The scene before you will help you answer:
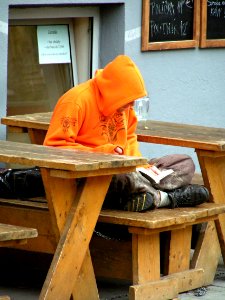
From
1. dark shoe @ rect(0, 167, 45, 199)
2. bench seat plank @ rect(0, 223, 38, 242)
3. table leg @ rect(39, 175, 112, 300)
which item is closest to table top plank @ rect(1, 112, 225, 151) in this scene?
dark shoe @ rect(0, 167, 45, 199)

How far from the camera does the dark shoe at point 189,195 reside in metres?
6.68

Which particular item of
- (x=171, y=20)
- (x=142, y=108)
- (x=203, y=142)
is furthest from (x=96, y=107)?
(x=171, y=20)

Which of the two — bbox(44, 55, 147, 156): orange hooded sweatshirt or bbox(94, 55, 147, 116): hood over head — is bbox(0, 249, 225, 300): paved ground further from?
bbox(94, 55, 147, 116): hood over head

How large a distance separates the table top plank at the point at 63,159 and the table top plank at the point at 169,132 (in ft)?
2.87

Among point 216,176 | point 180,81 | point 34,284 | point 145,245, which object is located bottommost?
point 34,284

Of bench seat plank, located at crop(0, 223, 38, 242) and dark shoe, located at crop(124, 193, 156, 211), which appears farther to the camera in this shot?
dark shoe, located at crop(124, 193, 156, 211)

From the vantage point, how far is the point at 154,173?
681cm

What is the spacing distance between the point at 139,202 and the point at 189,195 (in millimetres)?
400

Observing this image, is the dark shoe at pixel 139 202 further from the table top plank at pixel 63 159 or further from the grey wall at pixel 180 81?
the grey wall at pixel 180 81

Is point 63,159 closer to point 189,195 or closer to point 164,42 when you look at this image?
point 189,195

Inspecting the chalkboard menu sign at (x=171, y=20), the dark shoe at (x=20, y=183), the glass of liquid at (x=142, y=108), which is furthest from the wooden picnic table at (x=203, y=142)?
the chalkboard menu sign at (x=171, y=20)

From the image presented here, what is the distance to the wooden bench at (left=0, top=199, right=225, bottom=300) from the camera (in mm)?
6324

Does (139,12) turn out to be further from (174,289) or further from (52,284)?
(52,284)

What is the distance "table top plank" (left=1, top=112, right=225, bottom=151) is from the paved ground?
0.83 meters
